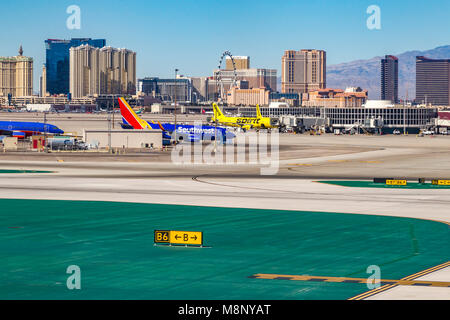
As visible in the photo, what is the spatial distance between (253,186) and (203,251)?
40.6 meters

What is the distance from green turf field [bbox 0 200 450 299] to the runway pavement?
3410 millimetres

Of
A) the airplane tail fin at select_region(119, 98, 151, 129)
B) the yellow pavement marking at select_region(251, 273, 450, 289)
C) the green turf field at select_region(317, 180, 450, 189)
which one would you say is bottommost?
the yellow pavement marking at select_region(251, 273, 450, 289)

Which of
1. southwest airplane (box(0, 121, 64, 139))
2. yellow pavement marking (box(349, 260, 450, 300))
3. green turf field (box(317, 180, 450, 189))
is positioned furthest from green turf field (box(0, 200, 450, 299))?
southwest airplane (box(0, 121, 64, 139))

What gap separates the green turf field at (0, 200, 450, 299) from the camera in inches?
1235

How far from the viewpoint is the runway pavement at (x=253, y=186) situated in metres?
62.0

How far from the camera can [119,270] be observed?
35.2m

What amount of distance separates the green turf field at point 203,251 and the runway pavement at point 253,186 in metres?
3.41

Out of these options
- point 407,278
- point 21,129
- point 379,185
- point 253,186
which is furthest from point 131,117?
point 407,278

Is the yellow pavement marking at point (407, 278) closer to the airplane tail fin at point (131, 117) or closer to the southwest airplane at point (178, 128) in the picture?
the southwest airplane at point (178, 128)

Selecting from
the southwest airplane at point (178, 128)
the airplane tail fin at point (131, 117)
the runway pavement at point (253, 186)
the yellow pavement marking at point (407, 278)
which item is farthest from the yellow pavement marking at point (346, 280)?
the airplane tail fin at point (131, 117)

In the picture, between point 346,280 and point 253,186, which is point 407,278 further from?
point 253,186

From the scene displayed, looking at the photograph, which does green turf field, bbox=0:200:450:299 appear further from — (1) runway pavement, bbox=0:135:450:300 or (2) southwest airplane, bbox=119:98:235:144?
(2) southwest airplane, bbox=119:98:235:144

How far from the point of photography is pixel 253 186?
81.1m
